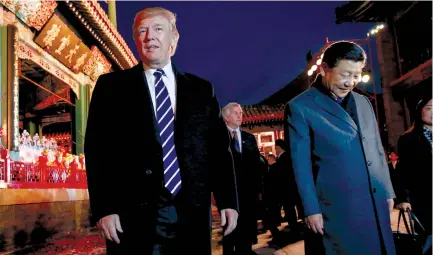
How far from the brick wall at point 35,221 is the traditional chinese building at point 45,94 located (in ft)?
0.06

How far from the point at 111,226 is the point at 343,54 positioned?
6.28 feet

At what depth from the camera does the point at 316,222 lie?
2395 mm

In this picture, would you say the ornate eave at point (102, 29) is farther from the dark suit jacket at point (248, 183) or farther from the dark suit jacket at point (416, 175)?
the dark suit jacket at point (416, 175)

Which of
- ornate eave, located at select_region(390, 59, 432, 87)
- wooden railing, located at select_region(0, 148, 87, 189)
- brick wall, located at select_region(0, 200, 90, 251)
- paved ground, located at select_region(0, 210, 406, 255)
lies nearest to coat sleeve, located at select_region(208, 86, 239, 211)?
paved ground, located at select_region(0, 210, 406, 255)

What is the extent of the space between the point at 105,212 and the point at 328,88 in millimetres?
1771

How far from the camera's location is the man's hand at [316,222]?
2395 millimetres

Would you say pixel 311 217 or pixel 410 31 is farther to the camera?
pixel 410 31

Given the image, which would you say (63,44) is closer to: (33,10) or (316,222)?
(33,10)

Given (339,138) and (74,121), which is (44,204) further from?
(339,138)

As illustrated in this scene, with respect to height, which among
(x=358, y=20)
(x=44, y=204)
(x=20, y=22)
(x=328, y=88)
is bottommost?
(x=44, y=204)

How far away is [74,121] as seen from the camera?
14.9 metres

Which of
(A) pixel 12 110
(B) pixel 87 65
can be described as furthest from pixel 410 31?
(A) pixel 12 110

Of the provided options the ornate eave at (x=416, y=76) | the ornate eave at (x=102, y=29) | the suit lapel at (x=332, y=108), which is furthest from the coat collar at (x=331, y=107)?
the ornate eave at (x=416, y=76)

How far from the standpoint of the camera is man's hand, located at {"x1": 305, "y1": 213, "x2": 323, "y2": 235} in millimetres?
2395
